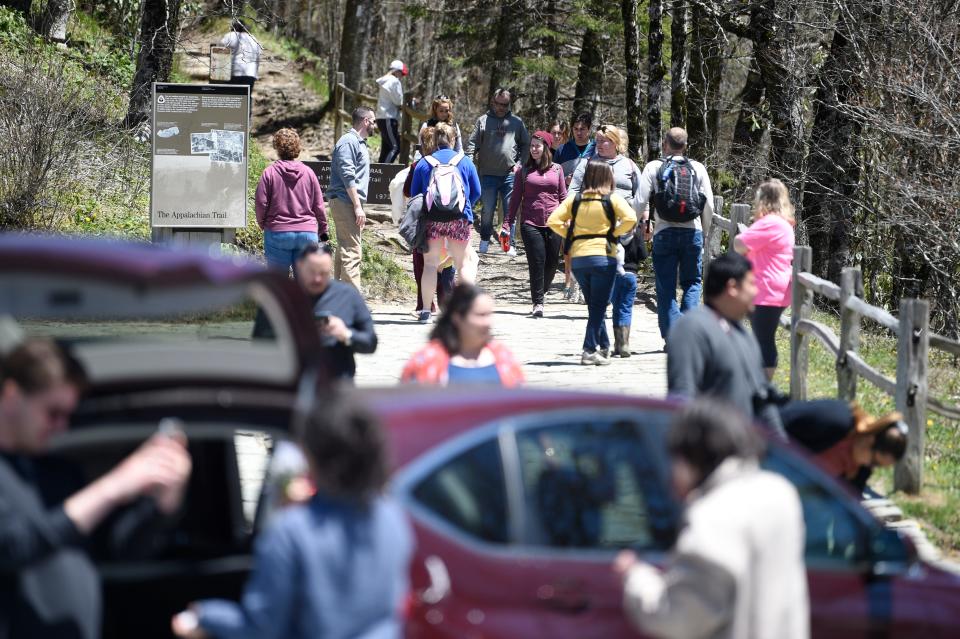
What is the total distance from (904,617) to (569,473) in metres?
1.31

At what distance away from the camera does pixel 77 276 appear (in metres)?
3.53

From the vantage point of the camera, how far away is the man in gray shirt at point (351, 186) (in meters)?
14.0

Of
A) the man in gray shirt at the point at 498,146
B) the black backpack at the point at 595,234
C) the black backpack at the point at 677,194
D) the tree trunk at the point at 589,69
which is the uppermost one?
the tree trunk at the point at 589,69

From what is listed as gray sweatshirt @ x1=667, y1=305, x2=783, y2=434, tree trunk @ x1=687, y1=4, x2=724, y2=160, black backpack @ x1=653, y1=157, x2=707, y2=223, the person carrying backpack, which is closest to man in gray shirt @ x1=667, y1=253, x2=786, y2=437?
gray sweatshirt @ x1=667, y1=305, x2=783, y2=434

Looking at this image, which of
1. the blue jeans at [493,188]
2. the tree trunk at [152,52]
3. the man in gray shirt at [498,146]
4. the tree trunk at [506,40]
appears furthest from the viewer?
the tree trunk at [506,40]

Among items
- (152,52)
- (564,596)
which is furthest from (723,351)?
(152,52)

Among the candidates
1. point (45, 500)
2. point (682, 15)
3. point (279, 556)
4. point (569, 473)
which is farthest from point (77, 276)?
point (682, 15)

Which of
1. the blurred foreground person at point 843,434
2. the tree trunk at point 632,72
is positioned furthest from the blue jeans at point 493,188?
the blurred foreground person at point 843,434

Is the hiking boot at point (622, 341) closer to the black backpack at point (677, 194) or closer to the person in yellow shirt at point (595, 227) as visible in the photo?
the person in yellow shirt at point (595, 227)

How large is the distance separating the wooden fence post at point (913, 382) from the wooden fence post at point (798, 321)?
278 cm

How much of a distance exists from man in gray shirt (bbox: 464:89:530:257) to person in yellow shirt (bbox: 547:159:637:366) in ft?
20.7

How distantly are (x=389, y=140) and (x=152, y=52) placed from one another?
15.0ft

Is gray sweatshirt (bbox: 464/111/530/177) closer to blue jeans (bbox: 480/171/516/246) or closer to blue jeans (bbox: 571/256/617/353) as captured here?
blue jeans (bbox: 480/171/516/246)

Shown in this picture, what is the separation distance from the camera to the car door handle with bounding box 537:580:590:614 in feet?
12.7
